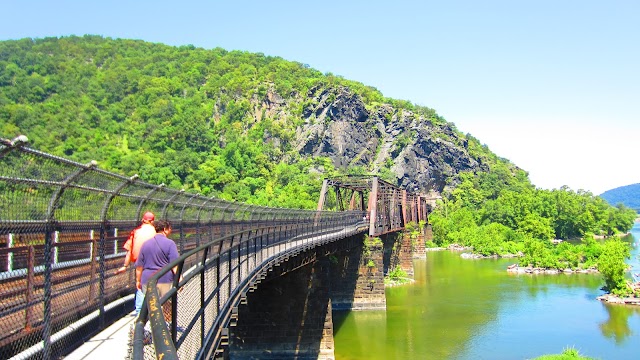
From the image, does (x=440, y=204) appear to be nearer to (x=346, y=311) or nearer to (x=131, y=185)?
(x=346, y=311)

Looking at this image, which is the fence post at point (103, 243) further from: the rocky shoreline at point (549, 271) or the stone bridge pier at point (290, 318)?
the rocky shoreline at point (549, 271)

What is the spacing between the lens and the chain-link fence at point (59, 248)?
589 centimetres

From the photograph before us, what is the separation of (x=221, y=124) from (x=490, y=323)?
365ft

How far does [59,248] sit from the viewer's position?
333 inches

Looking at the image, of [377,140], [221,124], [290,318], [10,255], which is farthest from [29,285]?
[377,140]

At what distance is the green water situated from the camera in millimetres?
27531

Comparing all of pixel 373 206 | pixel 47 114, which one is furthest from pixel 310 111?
pixel 373 206

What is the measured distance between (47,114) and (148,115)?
2313cm

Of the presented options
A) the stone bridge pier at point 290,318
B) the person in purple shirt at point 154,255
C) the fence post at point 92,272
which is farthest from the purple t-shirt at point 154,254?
the stone bridge pier at point 290,318

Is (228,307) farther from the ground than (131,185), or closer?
closer

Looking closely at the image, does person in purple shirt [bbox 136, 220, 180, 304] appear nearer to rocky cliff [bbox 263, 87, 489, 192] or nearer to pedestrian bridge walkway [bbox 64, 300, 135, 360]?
pedestrian bridge walkway [bbox 64, 300, 135, 360]

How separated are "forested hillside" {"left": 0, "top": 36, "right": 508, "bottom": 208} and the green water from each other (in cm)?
5125

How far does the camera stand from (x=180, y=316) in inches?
261

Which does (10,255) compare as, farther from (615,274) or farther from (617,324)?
(615,274)
